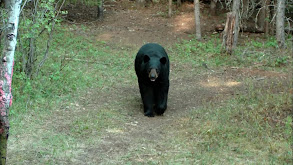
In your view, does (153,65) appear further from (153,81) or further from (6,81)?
(6,81)

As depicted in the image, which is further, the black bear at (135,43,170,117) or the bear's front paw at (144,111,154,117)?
the bear's front paw at (144,111,154,117)

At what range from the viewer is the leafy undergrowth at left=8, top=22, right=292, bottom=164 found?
661 centimetres

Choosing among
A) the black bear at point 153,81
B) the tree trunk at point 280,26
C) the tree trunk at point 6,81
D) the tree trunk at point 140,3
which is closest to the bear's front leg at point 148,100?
the black bear at point 153,81

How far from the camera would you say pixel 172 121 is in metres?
8.62

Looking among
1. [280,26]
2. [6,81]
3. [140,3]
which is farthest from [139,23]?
[6,81]

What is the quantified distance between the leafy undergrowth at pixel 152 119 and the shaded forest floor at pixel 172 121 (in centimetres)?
2

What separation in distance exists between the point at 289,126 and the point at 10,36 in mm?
4788

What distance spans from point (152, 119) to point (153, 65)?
111cm

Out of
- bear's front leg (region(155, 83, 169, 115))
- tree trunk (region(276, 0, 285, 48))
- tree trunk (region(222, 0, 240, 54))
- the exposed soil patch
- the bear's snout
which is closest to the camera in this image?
the bear's snout

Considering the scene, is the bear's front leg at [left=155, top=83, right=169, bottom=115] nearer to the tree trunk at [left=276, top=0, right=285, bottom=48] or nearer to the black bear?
the black bear

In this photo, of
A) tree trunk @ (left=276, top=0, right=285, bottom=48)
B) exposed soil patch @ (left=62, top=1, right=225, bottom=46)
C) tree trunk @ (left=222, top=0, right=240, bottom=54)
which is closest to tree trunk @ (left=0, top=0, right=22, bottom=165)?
tree trunk @ (left=222, top=0, right=240, bottom=54)

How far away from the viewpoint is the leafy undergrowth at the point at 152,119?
6.61 metres

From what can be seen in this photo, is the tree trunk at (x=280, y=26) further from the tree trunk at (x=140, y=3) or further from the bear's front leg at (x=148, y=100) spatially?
the tree trunk at (x=140, y=3)

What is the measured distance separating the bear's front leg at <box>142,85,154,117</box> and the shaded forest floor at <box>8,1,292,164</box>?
7.3 inches
